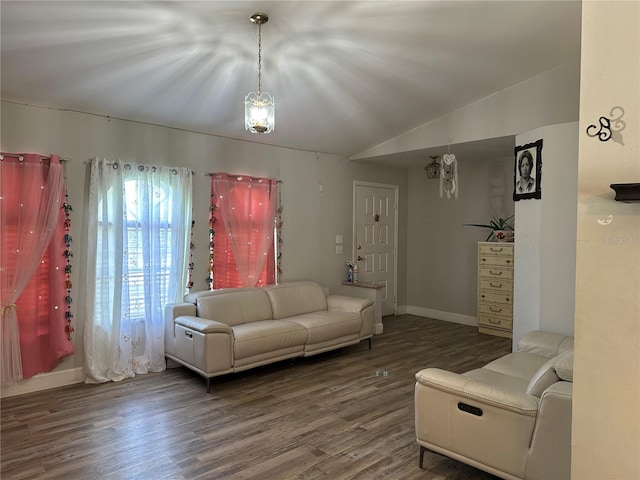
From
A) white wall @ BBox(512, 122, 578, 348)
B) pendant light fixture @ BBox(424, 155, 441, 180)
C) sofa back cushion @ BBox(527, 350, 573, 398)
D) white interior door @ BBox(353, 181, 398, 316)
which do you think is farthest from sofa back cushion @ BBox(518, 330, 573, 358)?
white interior door @ BBox(353, 181, 398, 316)

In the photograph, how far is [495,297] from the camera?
5.68 meters

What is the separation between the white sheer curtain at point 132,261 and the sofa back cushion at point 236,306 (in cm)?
39

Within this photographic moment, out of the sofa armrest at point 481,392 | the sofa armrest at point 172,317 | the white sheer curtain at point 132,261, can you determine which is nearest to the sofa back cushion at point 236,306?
the sofa armrest at point 172,317

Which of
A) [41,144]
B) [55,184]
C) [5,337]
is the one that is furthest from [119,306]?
[41,144]

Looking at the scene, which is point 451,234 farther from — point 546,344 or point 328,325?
point 546,344

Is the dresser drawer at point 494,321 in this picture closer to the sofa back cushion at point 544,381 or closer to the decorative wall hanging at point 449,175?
the decorative wall hanging at point 449,175

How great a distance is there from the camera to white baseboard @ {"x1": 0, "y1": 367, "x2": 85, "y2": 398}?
3.52 meters

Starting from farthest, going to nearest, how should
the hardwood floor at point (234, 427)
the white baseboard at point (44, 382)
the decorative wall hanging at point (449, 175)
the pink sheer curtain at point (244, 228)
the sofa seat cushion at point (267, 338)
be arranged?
the decorative wall hanging at point (449, 175) < the pink sheer curtain at point (244, 228) < the sofa seat cushion at point (267, 338) < the white baseboard at point (44, 382) < the hardwood floor at point (234, 427)

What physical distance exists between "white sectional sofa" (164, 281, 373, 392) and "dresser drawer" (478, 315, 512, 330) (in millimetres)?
1828

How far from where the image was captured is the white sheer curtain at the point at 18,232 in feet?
11.1

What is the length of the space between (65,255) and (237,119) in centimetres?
209

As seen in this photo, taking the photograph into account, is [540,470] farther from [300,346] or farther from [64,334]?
[64,334]

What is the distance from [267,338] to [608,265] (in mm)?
3173

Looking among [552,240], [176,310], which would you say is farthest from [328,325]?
[552,240]
